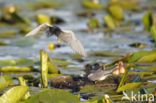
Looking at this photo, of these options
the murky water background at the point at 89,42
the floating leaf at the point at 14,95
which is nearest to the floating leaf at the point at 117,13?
the murky water background at the point at 89,42

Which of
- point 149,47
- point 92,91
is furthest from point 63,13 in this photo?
point 92,91

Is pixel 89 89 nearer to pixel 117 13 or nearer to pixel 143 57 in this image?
pixel 143 57

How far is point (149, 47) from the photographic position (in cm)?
555

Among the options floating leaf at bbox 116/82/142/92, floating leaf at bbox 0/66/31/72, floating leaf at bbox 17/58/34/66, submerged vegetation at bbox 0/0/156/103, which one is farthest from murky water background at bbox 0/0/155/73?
floating leaf at bbox 116/82/142/92

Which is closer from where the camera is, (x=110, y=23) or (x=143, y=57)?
(x=143, y=57)

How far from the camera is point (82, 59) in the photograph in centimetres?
488

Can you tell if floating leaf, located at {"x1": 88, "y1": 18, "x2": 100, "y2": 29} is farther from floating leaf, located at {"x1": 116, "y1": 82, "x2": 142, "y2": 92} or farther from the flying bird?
floating leaf, located at {"x1": 116, "y1": 82, "x2": 142, "y2": 92}

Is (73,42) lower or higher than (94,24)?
lower

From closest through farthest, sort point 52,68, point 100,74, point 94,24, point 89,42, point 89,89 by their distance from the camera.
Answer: point 89,89
point 100,74
point 52,68
point 89,42
point 94,24

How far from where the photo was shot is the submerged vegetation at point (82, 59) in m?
2.93

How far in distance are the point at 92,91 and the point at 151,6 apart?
742 centimetres

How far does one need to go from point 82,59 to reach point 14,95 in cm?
226

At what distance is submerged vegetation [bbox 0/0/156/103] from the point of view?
2934 mm

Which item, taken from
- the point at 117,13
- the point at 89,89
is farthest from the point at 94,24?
the point at 89,89
